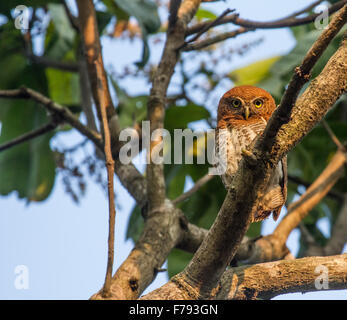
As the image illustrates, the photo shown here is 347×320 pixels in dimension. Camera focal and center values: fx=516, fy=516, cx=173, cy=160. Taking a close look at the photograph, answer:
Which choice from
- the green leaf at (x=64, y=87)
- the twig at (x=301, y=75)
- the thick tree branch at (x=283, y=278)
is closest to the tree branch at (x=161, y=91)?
the thick tree branch at (x=283, y=278)

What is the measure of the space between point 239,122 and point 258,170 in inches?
56.0

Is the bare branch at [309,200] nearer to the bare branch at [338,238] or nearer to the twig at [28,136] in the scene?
the bare branch at [338,238]

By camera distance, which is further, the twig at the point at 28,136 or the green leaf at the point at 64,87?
the green leaf at the point at 64,87

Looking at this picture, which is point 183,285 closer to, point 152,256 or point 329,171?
point 152,256

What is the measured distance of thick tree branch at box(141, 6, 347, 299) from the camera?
1709 millimetres

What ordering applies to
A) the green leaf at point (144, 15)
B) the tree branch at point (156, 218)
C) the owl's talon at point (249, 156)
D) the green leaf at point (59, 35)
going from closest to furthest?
the owl's talon at point (249, 156) < the tree branch at point (156, 218) < the green leaf at point (144, 15) < the green leaf at point (59, 35)

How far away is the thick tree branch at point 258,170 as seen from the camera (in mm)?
1709

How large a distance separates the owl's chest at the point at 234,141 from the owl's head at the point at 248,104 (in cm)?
8

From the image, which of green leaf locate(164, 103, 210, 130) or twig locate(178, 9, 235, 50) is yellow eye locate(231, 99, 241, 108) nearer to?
twig locate(178, 9, 235, 50)

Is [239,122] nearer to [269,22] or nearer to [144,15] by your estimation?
[269,22]

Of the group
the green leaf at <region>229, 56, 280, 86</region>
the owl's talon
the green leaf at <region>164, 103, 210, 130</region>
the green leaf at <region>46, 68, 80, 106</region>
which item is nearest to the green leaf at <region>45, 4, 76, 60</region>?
the green leaf at <region>46, 68, 80, 106</region>

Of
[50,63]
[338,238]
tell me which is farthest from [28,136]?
[338,238]
